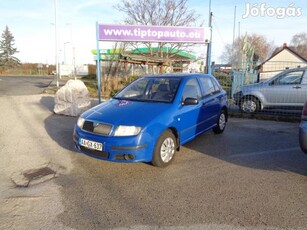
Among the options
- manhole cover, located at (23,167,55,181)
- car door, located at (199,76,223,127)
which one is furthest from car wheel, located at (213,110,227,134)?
manhole cover, located at (23,167,55,181)

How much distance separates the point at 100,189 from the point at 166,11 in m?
18.9

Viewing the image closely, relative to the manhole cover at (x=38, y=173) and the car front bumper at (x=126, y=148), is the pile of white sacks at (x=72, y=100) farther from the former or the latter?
the car front bumper at (x=126, y=148)

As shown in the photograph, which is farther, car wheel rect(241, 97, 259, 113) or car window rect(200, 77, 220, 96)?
car wheel rect(241, 97, 259, 113)

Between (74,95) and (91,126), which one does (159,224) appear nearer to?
(91,126)

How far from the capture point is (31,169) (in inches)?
164

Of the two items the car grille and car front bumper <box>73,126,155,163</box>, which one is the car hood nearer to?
the car grille

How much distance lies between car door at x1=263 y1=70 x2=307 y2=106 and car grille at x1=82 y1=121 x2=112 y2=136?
691cm

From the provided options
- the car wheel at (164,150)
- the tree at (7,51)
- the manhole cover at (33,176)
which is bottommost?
the manhole cover at (33,176)

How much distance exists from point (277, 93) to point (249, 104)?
1.01 m

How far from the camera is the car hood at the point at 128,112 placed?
12.6ft

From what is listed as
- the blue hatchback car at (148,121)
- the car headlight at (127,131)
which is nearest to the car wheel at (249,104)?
the blue hatchback car at (148,121)

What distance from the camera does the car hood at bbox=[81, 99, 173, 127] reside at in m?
3.85

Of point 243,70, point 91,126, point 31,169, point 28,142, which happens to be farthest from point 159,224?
point 243,70

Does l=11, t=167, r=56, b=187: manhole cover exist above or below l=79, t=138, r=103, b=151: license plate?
below
